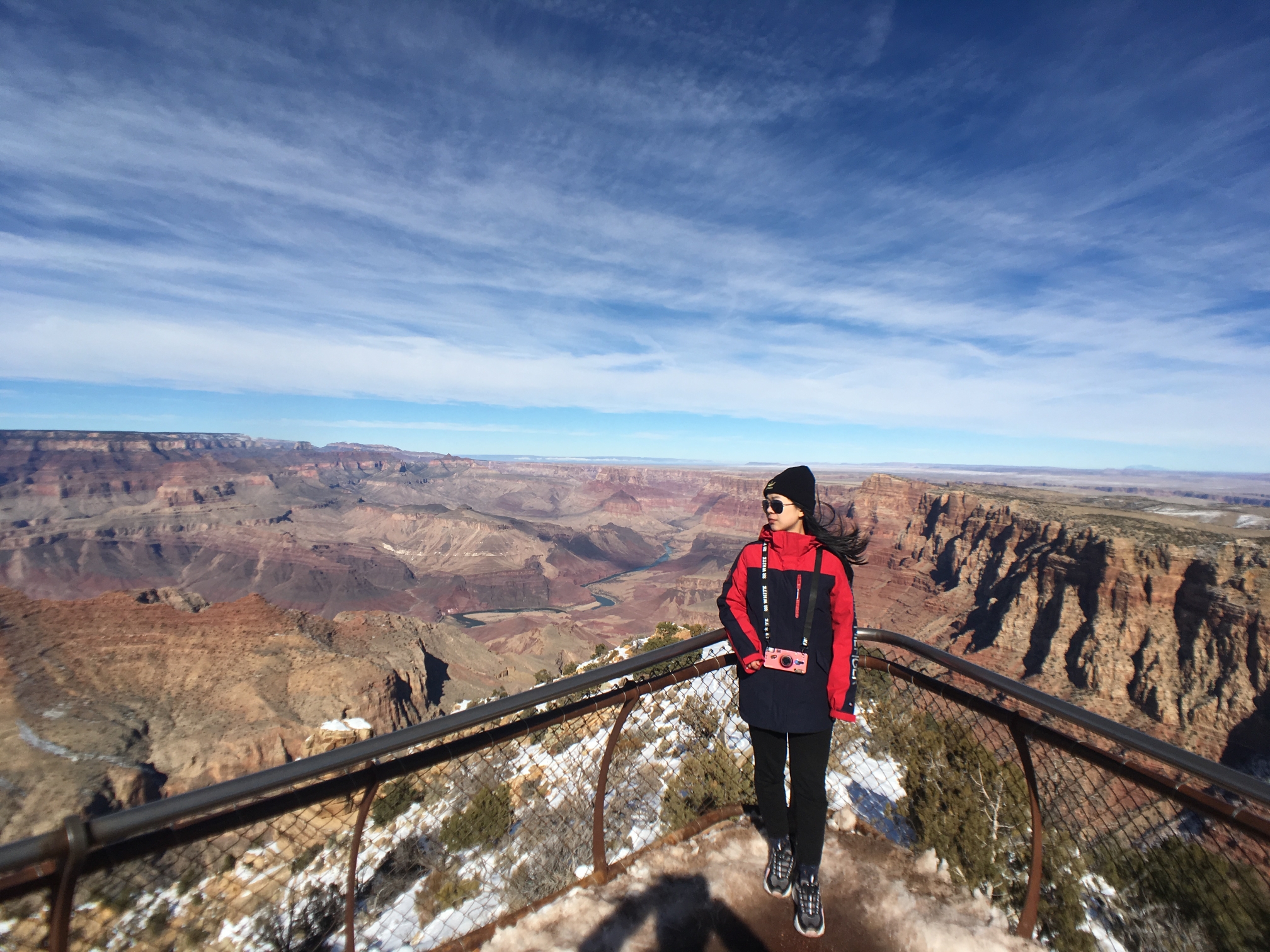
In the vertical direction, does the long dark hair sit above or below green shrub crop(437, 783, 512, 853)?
above

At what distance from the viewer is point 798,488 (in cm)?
318

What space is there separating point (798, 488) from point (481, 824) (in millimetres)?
7254

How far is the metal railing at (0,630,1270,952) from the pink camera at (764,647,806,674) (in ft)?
1.91

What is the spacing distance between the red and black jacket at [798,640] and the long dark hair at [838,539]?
0.31 ft

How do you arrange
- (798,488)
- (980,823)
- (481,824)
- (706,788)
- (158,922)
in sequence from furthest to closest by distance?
(481,824)
(158,922)
(706,788)
(980,823)
(798,488)

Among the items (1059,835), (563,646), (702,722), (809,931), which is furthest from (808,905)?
(563,646)

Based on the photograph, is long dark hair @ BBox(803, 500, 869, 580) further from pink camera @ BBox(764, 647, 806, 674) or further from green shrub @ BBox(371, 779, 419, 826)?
green shrub @ BBox(371, 779, 419, 826)

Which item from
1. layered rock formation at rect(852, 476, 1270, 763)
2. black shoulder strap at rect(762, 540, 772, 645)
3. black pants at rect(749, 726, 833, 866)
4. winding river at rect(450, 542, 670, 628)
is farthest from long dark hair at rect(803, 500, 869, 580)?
winding river at rect(450, 542, 670, 628)

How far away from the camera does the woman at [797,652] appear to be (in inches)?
117

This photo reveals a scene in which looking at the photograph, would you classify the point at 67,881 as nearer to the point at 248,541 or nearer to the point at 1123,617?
the point at 1123,617

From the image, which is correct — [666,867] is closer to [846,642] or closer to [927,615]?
[846,642]

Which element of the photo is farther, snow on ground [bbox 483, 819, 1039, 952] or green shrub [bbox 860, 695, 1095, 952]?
green shrub [bbox 860, 695, 1095, 952]

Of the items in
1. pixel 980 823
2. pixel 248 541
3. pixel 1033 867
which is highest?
pixel 1033 867

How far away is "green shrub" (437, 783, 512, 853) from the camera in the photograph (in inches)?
295
